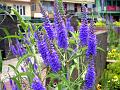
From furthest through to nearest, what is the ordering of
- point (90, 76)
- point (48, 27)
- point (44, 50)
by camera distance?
point (90, 76), point (48, 27), point (44, 50)

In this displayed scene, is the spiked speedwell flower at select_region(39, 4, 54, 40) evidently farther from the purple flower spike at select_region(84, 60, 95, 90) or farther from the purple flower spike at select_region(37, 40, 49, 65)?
the purple flower spike at select_region(84, 60, 95, 90)

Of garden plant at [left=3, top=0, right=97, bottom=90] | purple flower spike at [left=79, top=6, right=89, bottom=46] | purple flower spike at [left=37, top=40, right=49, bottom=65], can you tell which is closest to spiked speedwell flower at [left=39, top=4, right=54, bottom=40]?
garden plant at [left=3, top=0, right=97, bottom=90]

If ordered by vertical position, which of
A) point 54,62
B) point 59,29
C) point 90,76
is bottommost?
point 90,76

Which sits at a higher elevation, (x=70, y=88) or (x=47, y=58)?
(x=47, y=58)

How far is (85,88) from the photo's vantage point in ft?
7.86

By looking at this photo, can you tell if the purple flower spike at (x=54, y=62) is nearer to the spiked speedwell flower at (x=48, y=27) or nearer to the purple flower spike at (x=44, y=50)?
the purple flower spike at (x=44, y=50)

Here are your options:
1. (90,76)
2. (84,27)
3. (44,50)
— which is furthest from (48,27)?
(90,76)

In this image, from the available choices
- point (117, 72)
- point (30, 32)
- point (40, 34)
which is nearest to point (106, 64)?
point (117, 72)

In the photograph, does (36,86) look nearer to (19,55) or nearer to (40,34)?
(40,34)

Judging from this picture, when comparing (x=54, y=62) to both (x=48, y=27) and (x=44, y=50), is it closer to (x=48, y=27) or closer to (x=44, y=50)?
(x=44, y=50)

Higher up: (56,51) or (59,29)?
(59,29)

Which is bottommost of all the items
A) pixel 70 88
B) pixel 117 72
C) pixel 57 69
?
pixel 117 72

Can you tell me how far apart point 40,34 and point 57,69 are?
0.21m

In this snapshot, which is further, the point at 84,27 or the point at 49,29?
the point at 84,27
